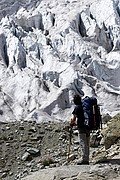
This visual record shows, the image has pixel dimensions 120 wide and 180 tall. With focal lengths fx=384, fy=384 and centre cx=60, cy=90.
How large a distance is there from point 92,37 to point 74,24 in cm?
297

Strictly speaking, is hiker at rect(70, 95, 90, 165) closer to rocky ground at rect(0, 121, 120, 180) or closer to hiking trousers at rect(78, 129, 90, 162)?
hiking trousers at rect(78, 129, 90, 162)

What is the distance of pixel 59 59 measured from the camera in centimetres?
3662

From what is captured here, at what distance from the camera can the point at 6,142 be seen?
1462cm

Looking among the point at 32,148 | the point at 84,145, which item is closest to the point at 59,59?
the point at 32,148

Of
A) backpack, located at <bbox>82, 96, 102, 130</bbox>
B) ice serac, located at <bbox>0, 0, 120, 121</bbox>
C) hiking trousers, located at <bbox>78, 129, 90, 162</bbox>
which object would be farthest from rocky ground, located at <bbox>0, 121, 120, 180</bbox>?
ice serac, located at <bbox>0, 0, 120, 121</bbox>

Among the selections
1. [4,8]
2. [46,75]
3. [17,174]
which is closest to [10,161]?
[17,174]

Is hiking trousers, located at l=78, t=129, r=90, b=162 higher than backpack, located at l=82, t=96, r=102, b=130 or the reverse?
the reverse

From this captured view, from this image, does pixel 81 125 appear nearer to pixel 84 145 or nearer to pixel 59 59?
pixel 84 145

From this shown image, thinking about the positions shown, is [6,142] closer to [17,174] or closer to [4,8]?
[17,174]

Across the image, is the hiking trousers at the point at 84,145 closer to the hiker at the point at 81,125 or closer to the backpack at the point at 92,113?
the hiker at the point at 81,125

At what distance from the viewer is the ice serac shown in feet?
106

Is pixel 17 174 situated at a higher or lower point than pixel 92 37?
lower

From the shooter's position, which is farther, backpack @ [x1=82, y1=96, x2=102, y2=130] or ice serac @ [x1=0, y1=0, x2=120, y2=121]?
ice serac @ [x1=0, y1=0, x2=120, y2=121]

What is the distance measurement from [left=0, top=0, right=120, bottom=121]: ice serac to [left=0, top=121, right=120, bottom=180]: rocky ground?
1227cm
